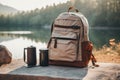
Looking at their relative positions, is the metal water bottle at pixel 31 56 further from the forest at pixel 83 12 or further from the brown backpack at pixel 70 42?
the forest at pixel 83 12

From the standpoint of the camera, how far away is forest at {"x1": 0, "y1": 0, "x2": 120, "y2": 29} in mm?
82750

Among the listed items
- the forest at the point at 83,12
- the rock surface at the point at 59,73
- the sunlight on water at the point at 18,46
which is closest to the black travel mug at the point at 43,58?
the rock surface at the point at 59,73

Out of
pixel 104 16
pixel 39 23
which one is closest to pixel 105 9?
pixel 104 16

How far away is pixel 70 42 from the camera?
265 inches

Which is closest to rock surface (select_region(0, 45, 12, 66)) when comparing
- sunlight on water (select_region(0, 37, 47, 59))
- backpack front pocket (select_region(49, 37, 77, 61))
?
backpack front pocket (select_region(49, 37, 77, 61))

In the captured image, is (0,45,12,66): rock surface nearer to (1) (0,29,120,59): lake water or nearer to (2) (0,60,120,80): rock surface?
(2) (0,60,120,80): rock surface

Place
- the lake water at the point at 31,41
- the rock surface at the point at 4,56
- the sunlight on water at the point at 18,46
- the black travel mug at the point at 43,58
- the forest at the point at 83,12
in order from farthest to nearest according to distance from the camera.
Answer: the forest at the point at 83,12 → the lake water at the point at 31,41 → the sunlight on water at the point at 18,46 → the rock surface at the point at 4,56 → the black travel mug at the point at 43,58

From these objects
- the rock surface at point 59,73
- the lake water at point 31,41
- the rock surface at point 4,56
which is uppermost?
the rock surface at point 4,56

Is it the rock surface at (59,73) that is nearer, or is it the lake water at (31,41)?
the rock surface at (59,73)

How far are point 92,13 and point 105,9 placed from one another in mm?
8396

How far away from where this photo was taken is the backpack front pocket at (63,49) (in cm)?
671

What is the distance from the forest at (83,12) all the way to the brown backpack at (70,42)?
6952 centimetres

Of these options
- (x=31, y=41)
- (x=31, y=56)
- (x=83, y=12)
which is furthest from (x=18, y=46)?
(x=83, y=12)

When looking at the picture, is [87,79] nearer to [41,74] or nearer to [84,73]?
[84,73]
